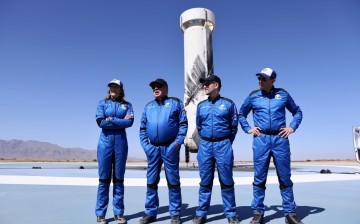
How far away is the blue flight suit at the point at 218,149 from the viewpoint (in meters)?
4.01

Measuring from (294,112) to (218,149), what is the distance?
153 centimetres

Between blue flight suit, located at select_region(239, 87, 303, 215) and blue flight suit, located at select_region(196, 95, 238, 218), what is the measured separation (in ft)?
1.25

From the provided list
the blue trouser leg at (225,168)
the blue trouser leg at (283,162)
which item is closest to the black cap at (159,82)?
the blue trouser leg at (225,168)

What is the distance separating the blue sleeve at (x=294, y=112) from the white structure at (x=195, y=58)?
10.9 m

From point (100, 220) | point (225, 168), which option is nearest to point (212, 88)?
point (225, 168)

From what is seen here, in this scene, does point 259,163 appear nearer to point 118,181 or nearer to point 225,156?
point 225,156

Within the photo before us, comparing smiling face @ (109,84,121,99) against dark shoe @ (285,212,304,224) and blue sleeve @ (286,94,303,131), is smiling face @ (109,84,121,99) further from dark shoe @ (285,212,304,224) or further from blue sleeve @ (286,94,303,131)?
dark shoe @ (285,212,304,224)

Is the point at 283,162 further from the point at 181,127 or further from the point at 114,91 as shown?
the point at 114,91

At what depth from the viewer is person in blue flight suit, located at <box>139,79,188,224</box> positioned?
4.12m

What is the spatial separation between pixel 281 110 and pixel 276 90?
1.21 feet

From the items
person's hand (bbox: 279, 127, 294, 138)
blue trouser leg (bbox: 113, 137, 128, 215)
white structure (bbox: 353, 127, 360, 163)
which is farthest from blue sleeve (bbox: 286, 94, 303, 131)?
white structure (bbox: 353, 127, 360, 163)

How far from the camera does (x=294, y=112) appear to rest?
14.5 ft

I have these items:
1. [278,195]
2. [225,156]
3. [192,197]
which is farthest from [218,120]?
[278,195]

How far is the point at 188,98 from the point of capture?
15.8 meters
